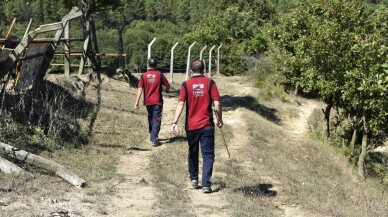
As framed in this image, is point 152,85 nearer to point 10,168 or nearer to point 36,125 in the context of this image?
point 36,125

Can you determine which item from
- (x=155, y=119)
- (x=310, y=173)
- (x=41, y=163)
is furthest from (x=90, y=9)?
(x=41, y=163)

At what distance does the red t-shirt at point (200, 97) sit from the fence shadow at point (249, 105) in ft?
37.7

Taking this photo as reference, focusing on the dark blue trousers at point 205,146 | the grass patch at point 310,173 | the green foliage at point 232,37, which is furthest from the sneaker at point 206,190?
the green foliage at point 232,37

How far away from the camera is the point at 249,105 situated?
2061cm

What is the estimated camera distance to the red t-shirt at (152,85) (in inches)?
409

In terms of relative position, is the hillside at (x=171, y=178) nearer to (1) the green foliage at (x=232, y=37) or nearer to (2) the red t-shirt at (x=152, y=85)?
(2) the red t-shirt at (x=152, y=85)

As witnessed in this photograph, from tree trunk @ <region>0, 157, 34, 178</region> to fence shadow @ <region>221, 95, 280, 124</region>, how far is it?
12.4 metres

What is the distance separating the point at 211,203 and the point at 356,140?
37.7 ft

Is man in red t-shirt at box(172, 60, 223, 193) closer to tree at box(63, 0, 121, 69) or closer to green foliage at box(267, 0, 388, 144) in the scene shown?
green foliage at box(267, 0, 388, 144)

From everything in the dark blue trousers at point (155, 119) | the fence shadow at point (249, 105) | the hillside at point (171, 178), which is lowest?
the fence shadow at point (249, 105)

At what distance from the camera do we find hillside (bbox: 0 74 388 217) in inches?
249

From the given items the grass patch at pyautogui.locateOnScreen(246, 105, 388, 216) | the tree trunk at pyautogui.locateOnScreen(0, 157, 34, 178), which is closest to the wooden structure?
→ the tree trunk at pyautogui.locateOnScreen(0, 157, 34, 178)

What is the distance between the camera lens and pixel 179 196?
7.07 m

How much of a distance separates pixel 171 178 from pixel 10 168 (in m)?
2.63
